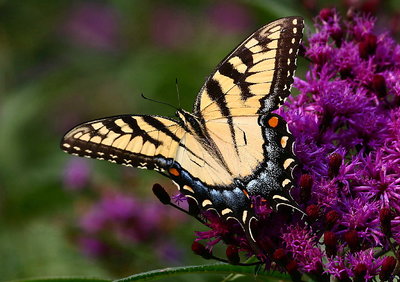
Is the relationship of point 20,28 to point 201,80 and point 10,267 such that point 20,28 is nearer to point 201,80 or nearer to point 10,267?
point 201,80

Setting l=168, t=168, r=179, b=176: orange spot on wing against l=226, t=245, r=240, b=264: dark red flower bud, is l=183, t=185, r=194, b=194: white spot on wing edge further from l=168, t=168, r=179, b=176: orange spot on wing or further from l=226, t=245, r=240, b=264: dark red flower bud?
l=226, t=245, r=240, b=264: dark red flower bud

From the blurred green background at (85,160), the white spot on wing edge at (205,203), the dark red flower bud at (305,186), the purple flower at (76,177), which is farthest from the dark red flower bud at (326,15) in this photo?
the purple flower at (76,177)

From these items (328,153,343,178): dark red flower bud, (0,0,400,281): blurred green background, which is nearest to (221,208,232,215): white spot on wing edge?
(328,153,343,178): dark red flower bud

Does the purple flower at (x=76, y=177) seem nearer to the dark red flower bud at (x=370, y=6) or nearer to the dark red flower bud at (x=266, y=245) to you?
the dark red flower bud at (x=370, y=6)

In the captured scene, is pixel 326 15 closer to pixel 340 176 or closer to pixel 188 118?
pixel 188 118

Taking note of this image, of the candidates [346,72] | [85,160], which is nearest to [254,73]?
[346,72]

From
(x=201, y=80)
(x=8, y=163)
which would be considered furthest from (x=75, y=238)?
(x=201, y=80)
